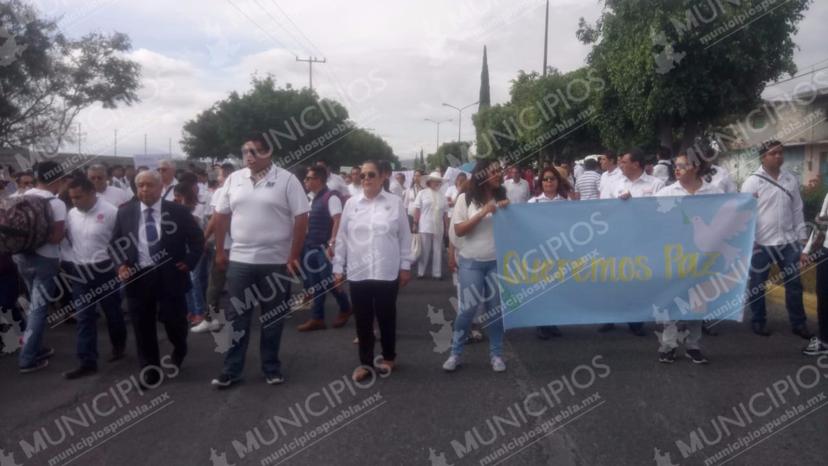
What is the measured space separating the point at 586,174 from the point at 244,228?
17.8ft

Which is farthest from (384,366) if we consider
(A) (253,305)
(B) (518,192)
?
(B) (518,192)

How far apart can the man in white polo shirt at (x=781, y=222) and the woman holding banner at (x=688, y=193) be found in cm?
50

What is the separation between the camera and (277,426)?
15.1 ft

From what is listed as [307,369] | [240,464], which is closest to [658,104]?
[307,369]

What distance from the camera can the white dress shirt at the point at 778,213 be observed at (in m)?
6.44

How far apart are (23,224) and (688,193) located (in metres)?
5.82

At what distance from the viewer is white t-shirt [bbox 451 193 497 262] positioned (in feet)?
18.3

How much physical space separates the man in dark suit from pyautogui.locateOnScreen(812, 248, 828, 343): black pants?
5.31m

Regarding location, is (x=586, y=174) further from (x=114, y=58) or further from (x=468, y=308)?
(x=114, y=58)

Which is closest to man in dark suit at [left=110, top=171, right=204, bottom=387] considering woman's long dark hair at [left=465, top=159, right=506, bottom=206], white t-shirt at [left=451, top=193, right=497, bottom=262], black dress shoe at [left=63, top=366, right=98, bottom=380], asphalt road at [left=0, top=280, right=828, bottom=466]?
asphalt road at [left=0, top=280, right=828, bottom=466]

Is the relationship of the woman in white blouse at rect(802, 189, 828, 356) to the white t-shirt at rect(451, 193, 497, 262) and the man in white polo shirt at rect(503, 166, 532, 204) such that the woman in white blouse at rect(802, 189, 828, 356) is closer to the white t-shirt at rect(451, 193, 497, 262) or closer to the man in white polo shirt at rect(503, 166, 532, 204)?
the white t-shirt at rect(451, 193, 497, 262)

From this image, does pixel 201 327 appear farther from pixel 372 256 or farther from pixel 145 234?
pixel 372 256

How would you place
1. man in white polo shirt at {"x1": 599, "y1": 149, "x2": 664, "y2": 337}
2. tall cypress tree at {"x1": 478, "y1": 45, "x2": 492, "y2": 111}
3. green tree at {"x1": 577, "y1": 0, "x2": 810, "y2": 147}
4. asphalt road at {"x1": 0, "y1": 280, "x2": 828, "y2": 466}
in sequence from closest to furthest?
asphalt road at {"x1": 0, "y1": 280, "x2": 828, "y2": 466} < man in white polo shirt at {"x1": 599, "y1": 149, "x2": 664, "y2": 337} < green tree at {"x1": 577, "y1": 0, "x2": 810, "y2": 147} < tall cypress tree at {"x1": 478, "y1": 45, "x2": 492, "y2": 111}

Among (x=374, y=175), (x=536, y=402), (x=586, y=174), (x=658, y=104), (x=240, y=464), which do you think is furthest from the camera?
(x=658, y=104)
